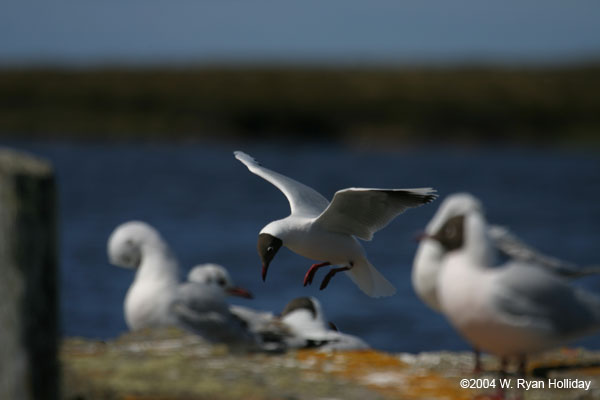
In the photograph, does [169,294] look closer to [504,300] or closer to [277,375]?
[277,375]

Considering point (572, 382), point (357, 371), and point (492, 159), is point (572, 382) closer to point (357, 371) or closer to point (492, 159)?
point (357, 371)

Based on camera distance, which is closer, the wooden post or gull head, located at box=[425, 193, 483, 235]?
the wooden post

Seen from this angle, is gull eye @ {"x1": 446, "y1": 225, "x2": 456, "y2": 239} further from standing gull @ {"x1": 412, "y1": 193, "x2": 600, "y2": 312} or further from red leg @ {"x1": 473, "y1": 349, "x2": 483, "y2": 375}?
red leg @ {"x1": 473, "y1": 349, "x2": 483, "y2": 375}

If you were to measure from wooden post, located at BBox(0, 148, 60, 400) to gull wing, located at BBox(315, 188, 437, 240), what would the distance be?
367cm

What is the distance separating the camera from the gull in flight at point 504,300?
4348mm

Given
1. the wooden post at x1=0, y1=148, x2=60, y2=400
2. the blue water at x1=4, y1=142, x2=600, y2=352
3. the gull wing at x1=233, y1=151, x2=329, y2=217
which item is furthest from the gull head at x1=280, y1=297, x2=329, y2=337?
the blue water at x1=4, y1=142, x2=600, y2=352

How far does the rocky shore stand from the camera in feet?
14.8

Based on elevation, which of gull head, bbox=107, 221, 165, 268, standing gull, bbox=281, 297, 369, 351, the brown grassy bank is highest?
the brown grassy bank

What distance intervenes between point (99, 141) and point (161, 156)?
8.93m

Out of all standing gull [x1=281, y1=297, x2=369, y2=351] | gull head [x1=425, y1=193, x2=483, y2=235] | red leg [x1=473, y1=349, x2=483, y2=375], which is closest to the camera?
gull head [x1=425, y1=193, x2=483, y2=235]

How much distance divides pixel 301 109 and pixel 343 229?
5000 centimetres

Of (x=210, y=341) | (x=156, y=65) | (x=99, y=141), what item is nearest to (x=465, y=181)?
(x=99, y=141)

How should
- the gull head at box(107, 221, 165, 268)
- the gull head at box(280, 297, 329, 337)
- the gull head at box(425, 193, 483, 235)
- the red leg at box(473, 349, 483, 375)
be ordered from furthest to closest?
the gull head at box(107, 221, 165, 268), the gull head at box(280, 297, 329, 337), the red leg at box(473, 349, 483, 375), the gull head at box(425, 193, 483, 235)

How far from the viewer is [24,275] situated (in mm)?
3830
